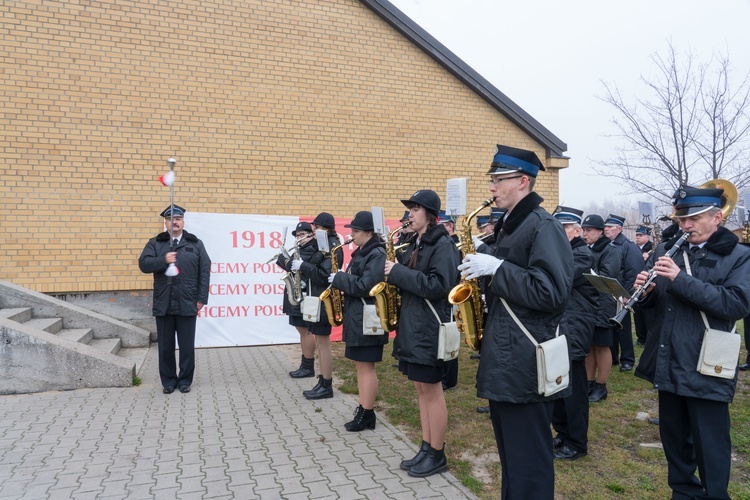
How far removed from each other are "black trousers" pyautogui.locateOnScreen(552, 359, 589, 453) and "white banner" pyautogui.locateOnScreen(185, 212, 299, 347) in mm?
6216

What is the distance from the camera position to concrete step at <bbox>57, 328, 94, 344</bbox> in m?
8.12

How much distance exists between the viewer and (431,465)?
4.37m

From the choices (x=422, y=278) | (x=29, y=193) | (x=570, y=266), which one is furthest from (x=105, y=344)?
(x=570, y=266)

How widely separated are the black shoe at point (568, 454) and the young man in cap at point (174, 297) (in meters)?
4.71

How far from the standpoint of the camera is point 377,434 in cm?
539

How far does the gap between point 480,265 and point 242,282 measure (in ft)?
25.5

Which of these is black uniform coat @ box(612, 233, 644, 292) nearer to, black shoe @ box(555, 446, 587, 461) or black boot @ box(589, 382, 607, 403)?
black boot @ box(589, 382, 607, 403)

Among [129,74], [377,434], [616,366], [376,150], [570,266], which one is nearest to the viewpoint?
[570,266]

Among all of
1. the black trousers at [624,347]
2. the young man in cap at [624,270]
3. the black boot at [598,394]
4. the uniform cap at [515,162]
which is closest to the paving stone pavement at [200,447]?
the uniform cap at [515,162]

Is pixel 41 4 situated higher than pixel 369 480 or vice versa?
pixel 41 4

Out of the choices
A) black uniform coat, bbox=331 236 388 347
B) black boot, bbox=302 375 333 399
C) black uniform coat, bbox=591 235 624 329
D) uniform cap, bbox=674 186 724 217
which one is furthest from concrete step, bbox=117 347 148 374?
uniform cap, bbox=674 186 724 217

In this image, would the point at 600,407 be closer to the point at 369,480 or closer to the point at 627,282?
the point at 627,282

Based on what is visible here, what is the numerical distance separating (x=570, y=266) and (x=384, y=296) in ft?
7.03

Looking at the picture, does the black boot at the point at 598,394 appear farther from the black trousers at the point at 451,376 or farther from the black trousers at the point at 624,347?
the black trousers at the point at 624,347
